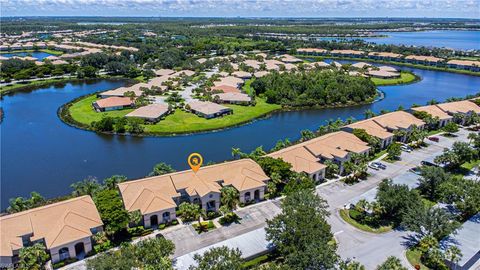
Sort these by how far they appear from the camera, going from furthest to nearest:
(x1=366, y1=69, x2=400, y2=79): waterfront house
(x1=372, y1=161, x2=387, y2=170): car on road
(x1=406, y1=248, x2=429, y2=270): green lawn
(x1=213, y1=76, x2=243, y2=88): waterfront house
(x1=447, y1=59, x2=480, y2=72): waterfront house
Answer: (x1=447, y1=59, x2=480, y2=72): waterfront house, (x1=366, y1=69, x2=400, y2=79): waterfront house, (x1=213, y1=76, x2=243, y2=88): waterfront house, (x1=372, y1=161, x2=387, y2=170): car on road, (x1=406, y1=248, x2=429, y2=270): green lawn

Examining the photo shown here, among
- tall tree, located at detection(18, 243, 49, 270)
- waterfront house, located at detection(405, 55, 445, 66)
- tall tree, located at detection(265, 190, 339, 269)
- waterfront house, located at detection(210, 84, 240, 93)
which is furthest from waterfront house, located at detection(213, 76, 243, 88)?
waterfront house, located at detection(405, 55, 445, 66)

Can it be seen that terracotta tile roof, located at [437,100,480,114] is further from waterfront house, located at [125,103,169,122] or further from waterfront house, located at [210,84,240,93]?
waterfront house, located at [125,103,169,122]

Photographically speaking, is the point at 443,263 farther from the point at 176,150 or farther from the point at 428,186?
the point at 176,150

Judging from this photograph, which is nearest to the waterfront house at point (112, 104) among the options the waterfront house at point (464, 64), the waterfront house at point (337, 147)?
the waterfront house at point (337, 147)

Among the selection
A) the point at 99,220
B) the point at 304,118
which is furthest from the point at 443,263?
the point at 304,118

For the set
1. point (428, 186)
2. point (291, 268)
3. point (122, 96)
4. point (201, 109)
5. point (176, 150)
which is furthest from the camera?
point (122, 96)

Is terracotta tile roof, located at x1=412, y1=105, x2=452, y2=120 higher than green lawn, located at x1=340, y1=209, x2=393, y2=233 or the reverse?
higher
